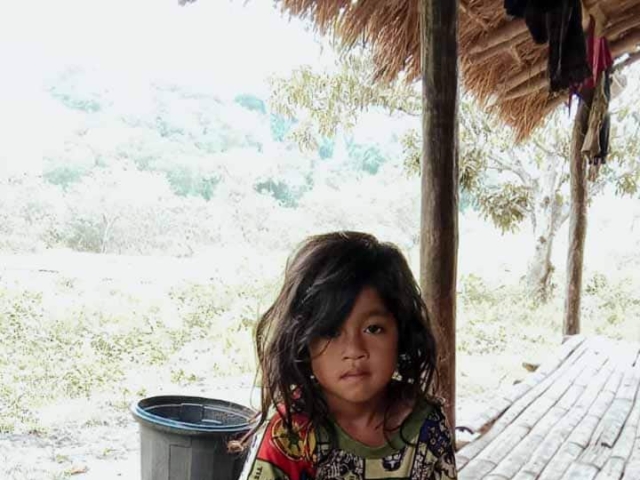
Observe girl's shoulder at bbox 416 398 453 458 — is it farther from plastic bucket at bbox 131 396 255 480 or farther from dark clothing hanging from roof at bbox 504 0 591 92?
dark clothing hanging from roof at bbox 504 0 591 92

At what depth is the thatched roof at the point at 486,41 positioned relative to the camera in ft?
9.53

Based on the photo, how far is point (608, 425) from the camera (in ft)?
8.39

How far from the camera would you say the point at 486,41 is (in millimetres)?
3502

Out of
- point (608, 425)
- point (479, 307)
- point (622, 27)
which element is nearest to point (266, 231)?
point (479, 307)

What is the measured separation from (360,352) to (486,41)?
2997 millimetres

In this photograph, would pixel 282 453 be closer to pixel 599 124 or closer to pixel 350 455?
pixel 350 455

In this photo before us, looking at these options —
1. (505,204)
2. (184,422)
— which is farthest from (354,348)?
(505,204)

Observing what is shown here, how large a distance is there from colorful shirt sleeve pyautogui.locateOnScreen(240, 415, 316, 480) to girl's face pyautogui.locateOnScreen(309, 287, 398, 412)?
0.23ft

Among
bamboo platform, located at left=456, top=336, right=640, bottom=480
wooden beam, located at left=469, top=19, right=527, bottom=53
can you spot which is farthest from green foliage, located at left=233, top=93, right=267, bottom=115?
bamboo platform, located at left=456, top=336, right=640, bottom=480

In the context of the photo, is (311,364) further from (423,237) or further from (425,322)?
(423,237)

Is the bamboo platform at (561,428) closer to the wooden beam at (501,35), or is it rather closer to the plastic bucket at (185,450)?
the plastic bucket at (185,450)

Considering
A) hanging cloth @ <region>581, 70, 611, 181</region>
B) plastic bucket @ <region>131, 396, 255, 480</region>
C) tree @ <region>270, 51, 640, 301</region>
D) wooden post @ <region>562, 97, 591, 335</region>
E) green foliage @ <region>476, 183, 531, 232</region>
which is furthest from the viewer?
green foliage @ <region>476, 183, 531, 232</region>

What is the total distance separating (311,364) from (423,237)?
118cm

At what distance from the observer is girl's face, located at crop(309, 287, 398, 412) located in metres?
0.84
